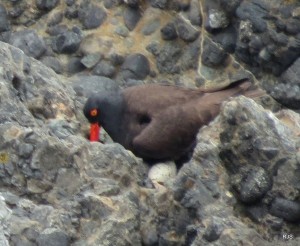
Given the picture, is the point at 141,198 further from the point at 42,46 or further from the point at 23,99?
the point at 42,46

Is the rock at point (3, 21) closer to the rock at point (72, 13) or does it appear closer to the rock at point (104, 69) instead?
the rock at point (72, 13)

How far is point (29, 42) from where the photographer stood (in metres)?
13.7

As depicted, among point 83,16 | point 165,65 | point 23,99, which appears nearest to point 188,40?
point 165,65

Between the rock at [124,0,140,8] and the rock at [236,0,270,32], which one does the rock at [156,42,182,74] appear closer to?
the rock at [124,0,140,8]

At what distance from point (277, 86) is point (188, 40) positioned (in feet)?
3.95

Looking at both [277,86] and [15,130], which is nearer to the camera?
[15,130]

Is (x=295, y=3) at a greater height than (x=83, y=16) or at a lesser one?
greater

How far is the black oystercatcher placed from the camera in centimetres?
1174

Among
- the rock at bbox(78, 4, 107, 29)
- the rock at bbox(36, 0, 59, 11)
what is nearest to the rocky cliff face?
the rock at bbox(78, 4, 107, 29)

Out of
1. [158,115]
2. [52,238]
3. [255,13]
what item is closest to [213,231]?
[52,238]

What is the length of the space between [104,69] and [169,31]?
2.50ft

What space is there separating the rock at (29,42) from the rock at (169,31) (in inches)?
50.0

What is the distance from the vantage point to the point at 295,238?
24.9ft

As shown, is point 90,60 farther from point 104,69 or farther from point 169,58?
point 169,58
